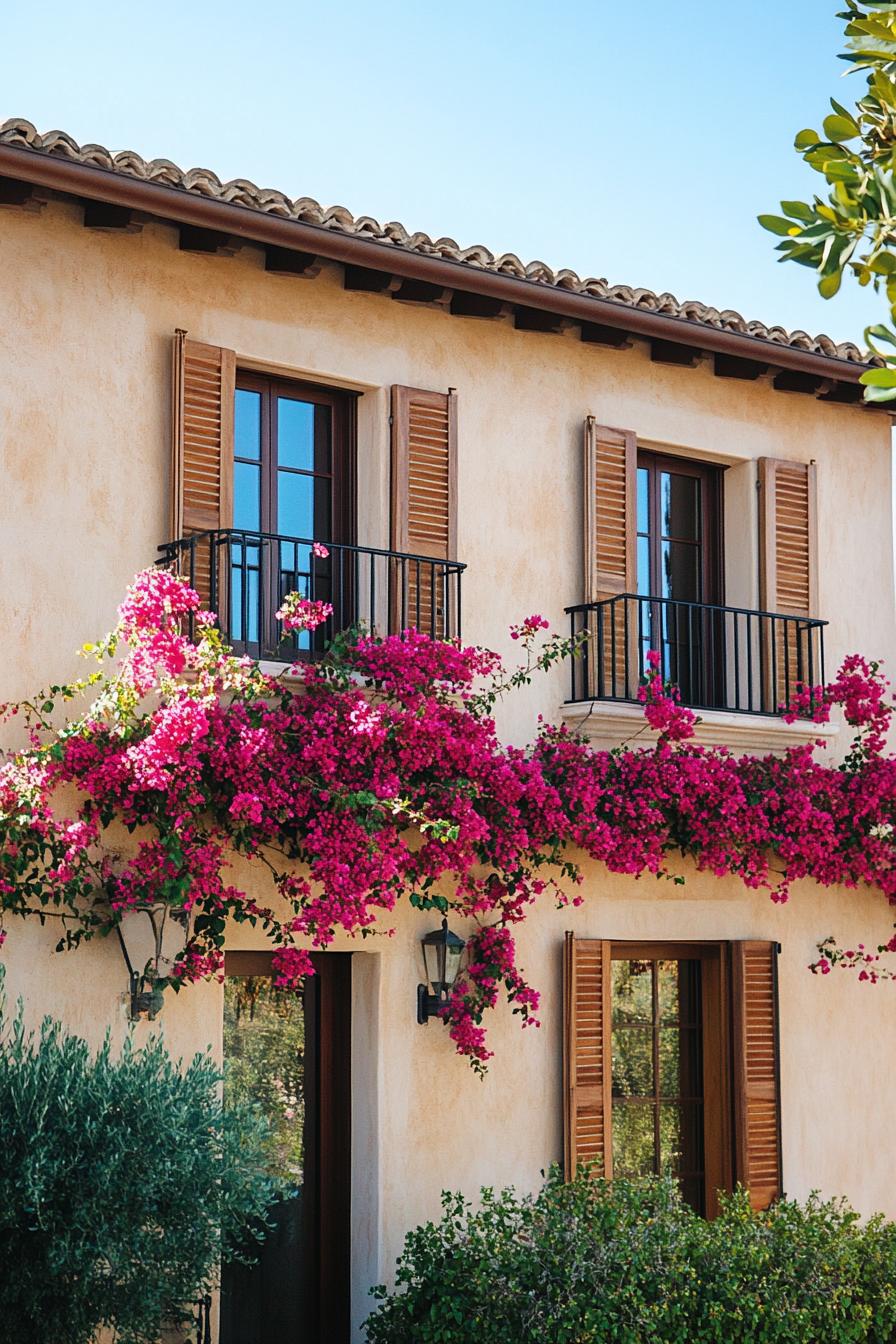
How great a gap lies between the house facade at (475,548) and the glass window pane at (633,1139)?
0.03 m

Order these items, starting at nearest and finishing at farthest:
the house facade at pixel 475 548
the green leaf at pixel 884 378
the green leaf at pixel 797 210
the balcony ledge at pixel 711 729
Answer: the green leaf at pixel 884 378
the green leaf at pixel 797 210
the house facade at pixel 475 548
the balcony ledge at pixel 711 729

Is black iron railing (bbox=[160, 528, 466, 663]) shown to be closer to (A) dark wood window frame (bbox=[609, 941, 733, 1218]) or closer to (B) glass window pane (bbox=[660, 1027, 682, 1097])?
(A) dark wood window frame (bbox=[609, 941, 733, 1218])

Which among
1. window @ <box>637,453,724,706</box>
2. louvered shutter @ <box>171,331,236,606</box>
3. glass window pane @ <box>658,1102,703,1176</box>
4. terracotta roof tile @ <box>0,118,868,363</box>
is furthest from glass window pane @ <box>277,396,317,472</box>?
glass window pane @ <box>658,1102,703,1176</box>

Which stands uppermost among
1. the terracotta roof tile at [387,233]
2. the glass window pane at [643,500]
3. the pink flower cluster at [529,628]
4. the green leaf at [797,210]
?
the terracotta roof tile at [387,233]

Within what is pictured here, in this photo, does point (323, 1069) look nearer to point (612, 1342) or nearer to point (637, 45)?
point (612, 1342)

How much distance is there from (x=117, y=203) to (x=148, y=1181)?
4.76 meters

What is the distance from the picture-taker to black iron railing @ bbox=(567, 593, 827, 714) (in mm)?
11516

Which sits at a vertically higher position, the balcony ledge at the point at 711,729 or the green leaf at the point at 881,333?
the green leaf at the point at 881,333

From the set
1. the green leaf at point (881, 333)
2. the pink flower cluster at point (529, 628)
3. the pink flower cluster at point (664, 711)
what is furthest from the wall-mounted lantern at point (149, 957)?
the green leaf at point (881, 333)

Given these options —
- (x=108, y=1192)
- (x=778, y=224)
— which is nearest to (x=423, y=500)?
(x=108, y=1192)

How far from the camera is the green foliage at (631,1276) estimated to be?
349 inches

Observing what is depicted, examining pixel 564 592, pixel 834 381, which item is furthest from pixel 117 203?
pixel 834 381

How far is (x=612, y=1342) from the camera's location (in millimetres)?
8766

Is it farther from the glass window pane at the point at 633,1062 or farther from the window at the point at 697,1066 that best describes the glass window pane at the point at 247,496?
the glass window pane at the point at 633,1062
